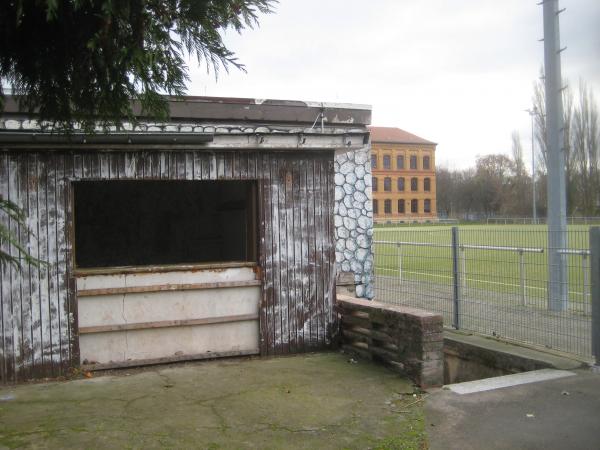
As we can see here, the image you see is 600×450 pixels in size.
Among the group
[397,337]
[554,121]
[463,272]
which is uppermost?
[554,121]

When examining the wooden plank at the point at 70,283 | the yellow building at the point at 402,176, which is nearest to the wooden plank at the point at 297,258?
the wooden plank at the point at 70,283

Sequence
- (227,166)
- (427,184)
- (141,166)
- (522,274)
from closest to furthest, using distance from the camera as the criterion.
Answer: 1. (141,166)
2. (227,166)
3. (522,274)
4. (427,184)

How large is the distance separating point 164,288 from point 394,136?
71.5 m

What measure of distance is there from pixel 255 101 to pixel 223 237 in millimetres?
3628

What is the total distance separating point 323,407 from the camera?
5418mm

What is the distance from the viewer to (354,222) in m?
8.40

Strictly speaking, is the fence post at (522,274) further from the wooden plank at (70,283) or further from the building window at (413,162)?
the building window at (413,162)

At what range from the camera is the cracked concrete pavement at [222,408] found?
4.64m

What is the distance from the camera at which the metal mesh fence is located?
22.5 feet

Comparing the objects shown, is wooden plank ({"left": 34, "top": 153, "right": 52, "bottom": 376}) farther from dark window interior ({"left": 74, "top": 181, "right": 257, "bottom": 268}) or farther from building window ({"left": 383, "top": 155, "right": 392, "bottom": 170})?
building window ({"left": 383, "top": 155, "right": 392, "bottom": 170})

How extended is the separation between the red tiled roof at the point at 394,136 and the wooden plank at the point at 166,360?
6761 cm

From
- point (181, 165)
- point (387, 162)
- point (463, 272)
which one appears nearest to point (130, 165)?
point (181, 165)

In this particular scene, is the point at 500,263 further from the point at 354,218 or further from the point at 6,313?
the point at 6,313

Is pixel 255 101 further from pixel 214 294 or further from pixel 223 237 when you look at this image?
pixel 223 237
